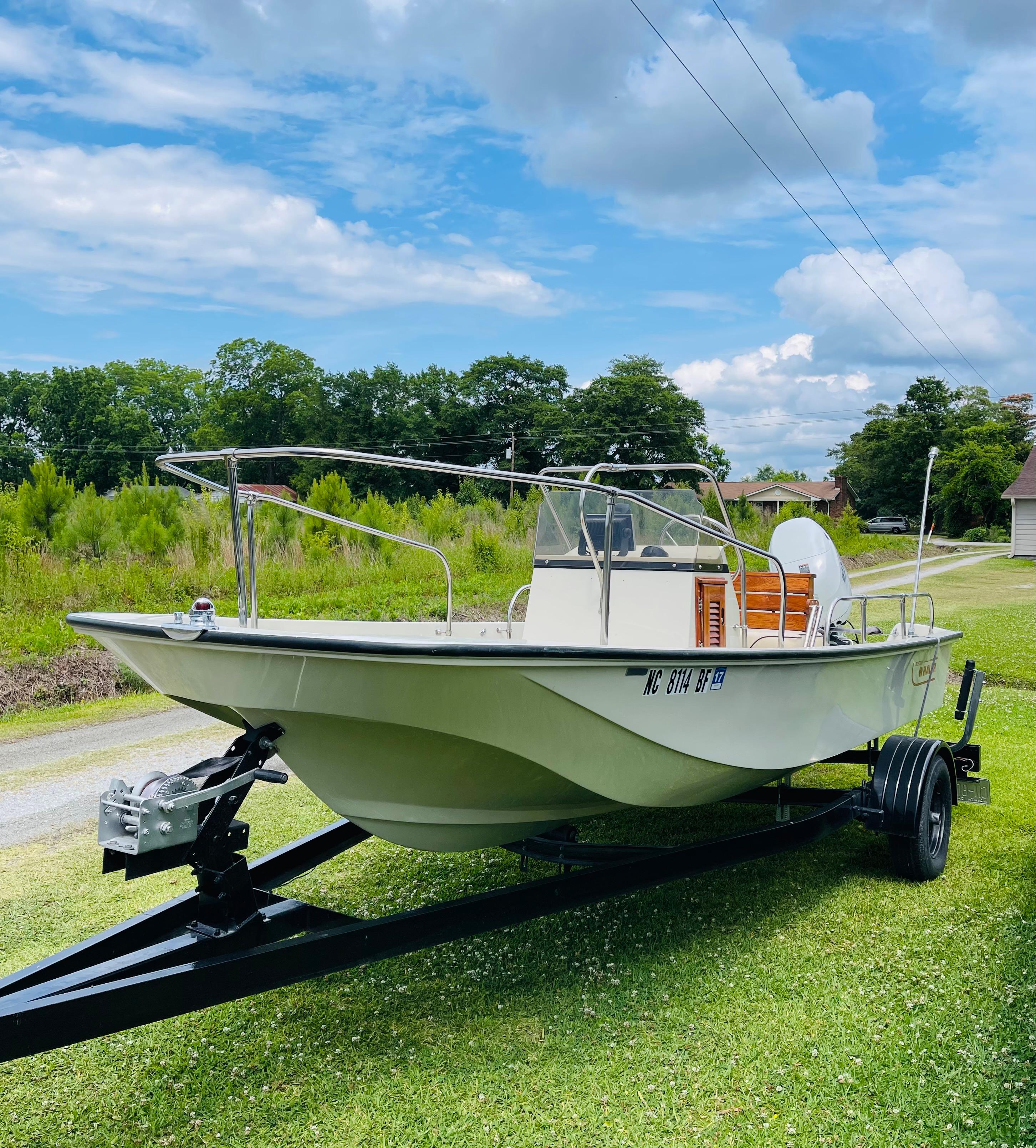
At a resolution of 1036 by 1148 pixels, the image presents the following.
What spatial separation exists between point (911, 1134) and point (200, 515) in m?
13.5

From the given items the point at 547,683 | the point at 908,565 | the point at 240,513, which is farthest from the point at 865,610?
the point at 908,565

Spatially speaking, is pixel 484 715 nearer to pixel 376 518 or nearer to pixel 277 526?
pixel 277 526

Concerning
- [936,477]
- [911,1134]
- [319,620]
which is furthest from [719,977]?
[936,477]

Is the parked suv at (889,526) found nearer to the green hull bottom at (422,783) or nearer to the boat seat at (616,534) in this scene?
the boat seat at (616,534)

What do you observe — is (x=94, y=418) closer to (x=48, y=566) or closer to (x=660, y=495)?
(x=48, y=566)

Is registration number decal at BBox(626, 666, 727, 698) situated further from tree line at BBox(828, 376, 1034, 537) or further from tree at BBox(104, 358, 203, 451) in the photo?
tree at BBox(104, 358, 203, 451)

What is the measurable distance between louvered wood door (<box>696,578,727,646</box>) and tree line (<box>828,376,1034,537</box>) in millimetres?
52680

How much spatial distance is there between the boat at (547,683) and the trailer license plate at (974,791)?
2.17 ft

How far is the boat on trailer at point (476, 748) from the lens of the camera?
108 inches

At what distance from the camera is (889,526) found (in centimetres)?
6175

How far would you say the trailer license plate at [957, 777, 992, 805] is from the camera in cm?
515

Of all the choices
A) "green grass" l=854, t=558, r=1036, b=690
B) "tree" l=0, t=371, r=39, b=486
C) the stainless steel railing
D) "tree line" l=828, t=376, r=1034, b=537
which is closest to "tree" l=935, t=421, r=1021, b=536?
"tree line" l=828, t=376, r=1034, b=537

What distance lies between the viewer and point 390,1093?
9.53 feet

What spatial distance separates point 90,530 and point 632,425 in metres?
46.8
